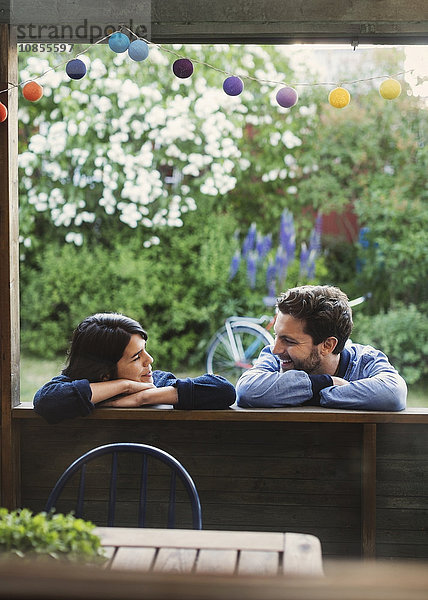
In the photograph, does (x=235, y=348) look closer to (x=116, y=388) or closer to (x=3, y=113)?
(x=116, y=388)

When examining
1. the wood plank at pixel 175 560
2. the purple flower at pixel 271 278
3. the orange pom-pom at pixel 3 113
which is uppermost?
the orange pom-pom at pixel 3 113

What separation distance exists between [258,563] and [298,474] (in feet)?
3.87

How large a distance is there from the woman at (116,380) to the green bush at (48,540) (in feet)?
3.94

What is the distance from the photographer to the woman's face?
265 cm

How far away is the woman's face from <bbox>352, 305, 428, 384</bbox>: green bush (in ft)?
12.8

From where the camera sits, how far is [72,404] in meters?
2.55

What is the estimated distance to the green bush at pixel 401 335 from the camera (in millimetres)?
6273

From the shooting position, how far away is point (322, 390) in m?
2.66

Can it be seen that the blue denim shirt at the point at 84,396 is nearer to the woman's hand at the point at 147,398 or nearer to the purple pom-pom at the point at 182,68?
the woman's hand at the point at 147,398

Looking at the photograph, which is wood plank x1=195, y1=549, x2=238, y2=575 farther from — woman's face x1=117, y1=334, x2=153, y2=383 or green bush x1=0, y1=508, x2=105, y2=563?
woman's face x1=117, y1=334, x2=153, y2=383

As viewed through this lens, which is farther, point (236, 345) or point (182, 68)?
point (236, 345)

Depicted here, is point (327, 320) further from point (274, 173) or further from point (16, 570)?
point (274, 173)

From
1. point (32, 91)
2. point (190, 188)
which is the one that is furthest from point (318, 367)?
point (190, 188)

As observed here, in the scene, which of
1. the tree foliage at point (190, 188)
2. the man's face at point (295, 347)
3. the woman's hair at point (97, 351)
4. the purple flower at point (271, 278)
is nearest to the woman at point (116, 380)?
the woman's hair at point (97, 351)
